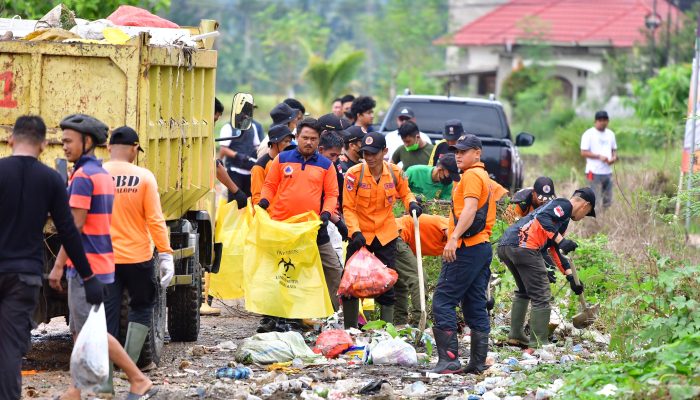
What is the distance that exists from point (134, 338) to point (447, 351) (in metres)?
2.39

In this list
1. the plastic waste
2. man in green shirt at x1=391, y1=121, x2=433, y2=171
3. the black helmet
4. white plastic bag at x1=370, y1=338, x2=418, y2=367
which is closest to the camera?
the black helmet

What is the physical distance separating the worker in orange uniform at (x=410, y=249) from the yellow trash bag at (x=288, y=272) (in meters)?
0.73

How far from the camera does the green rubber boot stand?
873 cm

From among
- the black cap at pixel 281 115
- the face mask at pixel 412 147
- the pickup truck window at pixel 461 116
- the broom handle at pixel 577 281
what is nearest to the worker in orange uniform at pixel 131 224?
the broom handle at pixel 577 281

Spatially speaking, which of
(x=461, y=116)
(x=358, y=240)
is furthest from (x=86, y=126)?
(x=461, y=116)

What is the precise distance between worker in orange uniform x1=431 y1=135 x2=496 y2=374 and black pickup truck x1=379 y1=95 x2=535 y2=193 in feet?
23.9

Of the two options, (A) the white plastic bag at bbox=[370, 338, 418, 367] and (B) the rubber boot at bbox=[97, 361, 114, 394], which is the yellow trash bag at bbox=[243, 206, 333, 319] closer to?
(A) the white plastic bag at bbox=[370, 338, 418, 367]

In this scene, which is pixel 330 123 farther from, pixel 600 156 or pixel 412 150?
pixel 600 156

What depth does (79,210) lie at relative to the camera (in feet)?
25.5

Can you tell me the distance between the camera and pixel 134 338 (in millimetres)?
8742

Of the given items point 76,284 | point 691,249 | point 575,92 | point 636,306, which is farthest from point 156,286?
point 575,92

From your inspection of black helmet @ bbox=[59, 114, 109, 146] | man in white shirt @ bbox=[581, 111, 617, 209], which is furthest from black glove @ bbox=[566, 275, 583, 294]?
man in white shirt @ bbox=[581, 111, 617, 209]

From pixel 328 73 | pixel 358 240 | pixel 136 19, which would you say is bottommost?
pixel 358 240

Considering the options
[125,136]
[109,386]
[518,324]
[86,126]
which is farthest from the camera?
[518,324]
